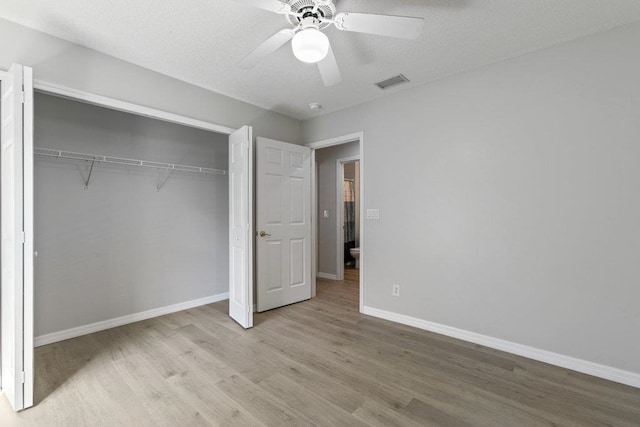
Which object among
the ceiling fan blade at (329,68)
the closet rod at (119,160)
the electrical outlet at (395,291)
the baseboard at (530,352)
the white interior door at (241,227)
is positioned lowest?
the baseboard at (530,352)

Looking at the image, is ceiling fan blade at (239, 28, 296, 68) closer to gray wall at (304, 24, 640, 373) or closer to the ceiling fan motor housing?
the ceiling fan motor housing

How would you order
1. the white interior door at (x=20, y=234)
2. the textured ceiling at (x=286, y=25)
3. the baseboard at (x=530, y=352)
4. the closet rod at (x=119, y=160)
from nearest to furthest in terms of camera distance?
the white interior door at (x=20, y=234), the textured ceiling at (x=286, y=25), the baseboard at (x=530, y=352), the closet rod at (x=119, y=160)

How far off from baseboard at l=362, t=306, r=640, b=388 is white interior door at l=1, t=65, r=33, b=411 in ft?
9.86

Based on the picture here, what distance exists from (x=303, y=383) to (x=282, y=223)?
2015 mm

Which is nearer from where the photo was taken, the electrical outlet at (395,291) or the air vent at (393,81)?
the air vent at (393,81)

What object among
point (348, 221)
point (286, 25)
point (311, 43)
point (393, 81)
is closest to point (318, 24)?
point (311, 43)

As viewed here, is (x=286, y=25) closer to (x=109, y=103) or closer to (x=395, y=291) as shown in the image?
(x=109, y=103)

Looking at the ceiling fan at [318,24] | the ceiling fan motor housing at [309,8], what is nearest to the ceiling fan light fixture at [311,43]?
the ceiling fan at [318,24]

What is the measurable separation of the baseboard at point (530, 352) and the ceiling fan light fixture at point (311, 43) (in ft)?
8.86

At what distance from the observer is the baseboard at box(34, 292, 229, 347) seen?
2.71m

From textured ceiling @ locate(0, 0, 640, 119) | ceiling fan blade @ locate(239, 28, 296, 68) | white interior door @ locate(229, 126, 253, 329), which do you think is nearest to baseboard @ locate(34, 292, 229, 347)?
white interior door @ locate(229, 126, 253, 329)

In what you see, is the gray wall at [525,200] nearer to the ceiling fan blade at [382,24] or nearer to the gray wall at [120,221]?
the ceiling fan blade at [382,24]

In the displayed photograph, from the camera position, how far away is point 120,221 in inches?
126

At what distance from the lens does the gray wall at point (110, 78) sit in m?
2.11
